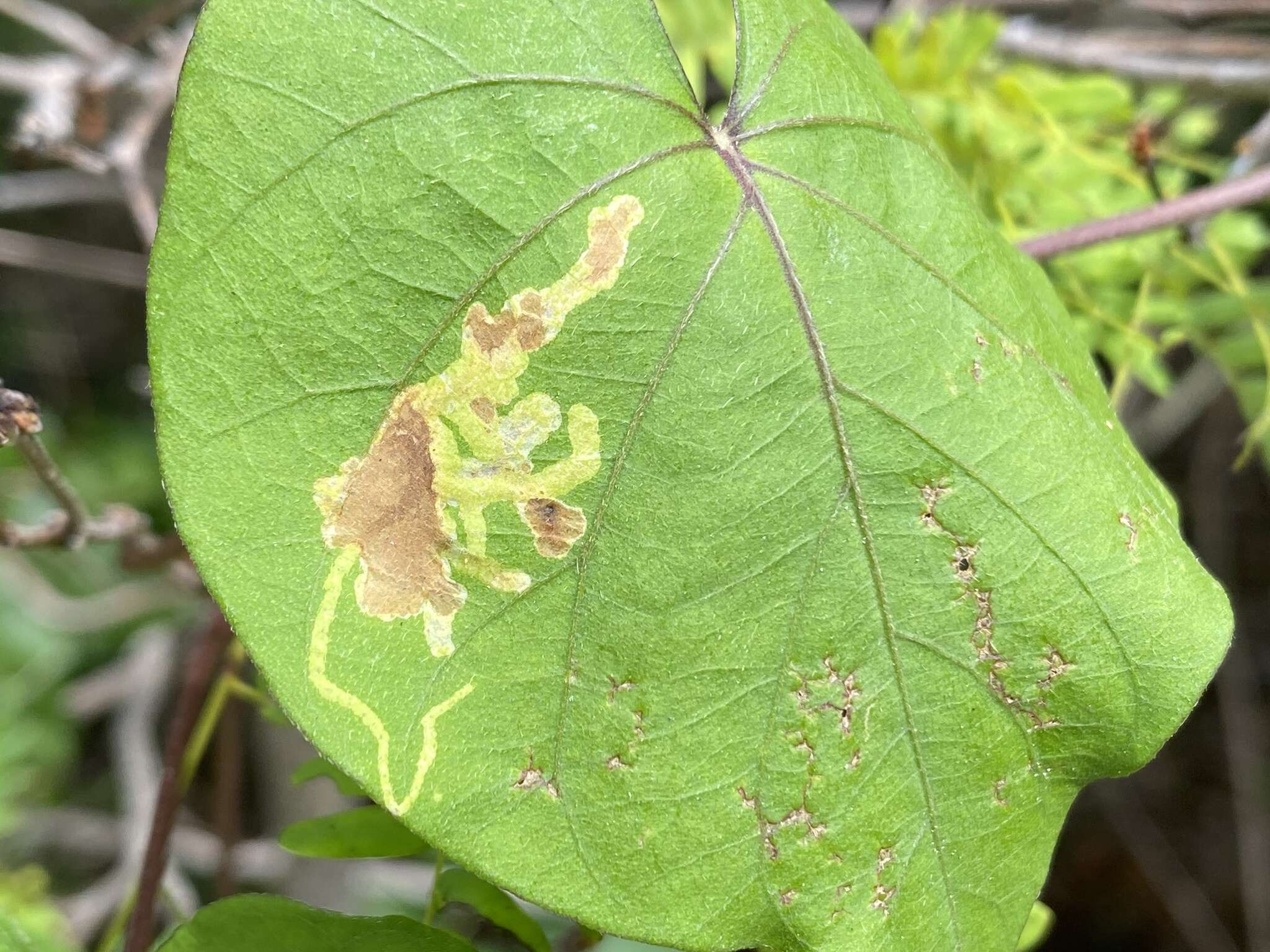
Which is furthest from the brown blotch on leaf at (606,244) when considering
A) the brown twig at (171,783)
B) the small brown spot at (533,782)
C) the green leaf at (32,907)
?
the green leaf at (32,907)

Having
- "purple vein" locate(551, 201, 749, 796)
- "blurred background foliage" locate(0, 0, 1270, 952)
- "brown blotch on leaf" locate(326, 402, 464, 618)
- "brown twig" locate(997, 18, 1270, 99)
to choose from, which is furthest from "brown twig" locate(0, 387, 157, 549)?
"brown twig" locate(997, 18, 1270, 99)

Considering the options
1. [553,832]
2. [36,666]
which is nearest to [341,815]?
[553,832]

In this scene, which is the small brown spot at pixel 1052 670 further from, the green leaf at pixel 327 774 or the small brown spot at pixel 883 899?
the green leaf at pixel 327 774

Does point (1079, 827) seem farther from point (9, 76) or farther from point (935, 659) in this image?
point (9, 76)

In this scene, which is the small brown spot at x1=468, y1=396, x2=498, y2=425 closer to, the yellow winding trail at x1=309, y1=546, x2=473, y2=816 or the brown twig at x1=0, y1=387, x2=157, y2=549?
the yellow winding trail at x1=309, y1=546, x2=473, y2=816

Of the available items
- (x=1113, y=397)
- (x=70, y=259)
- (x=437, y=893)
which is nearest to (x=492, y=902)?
(x=437, y=893)
